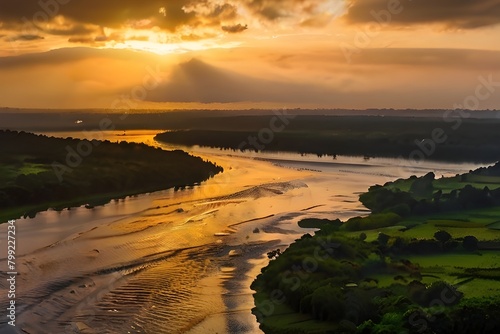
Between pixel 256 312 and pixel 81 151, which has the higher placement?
pixel 81 151

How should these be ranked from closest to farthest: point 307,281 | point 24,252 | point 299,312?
point 299,312 → point 307,281 → point 24,252

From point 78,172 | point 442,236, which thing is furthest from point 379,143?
point 442,236

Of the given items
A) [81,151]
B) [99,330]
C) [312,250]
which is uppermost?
[81,151]

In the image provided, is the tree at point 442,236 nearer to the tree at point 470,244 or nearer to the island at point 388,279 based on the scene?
the island at point 388,279

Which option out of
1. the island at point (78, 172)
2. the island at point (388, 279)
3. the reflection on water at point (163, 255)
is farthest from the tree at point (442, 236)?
the island at point (78, 172)

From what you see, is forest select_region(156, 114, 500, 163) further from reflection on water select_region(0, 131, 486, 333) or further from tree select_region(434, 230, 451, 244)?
tree select_region(434, 230, 451, 244)

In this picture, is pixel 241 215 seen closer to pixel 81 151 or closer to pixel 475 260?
pixel 475 260

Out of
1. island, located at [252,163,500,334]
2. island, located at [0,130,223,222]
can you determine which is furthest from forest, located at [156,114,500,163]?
island, located at [252,163,500,334]

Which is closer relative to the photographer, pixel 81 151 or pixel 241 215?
pixel 241 215

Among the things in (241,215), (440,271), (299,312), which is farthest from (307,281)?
(241,215)
